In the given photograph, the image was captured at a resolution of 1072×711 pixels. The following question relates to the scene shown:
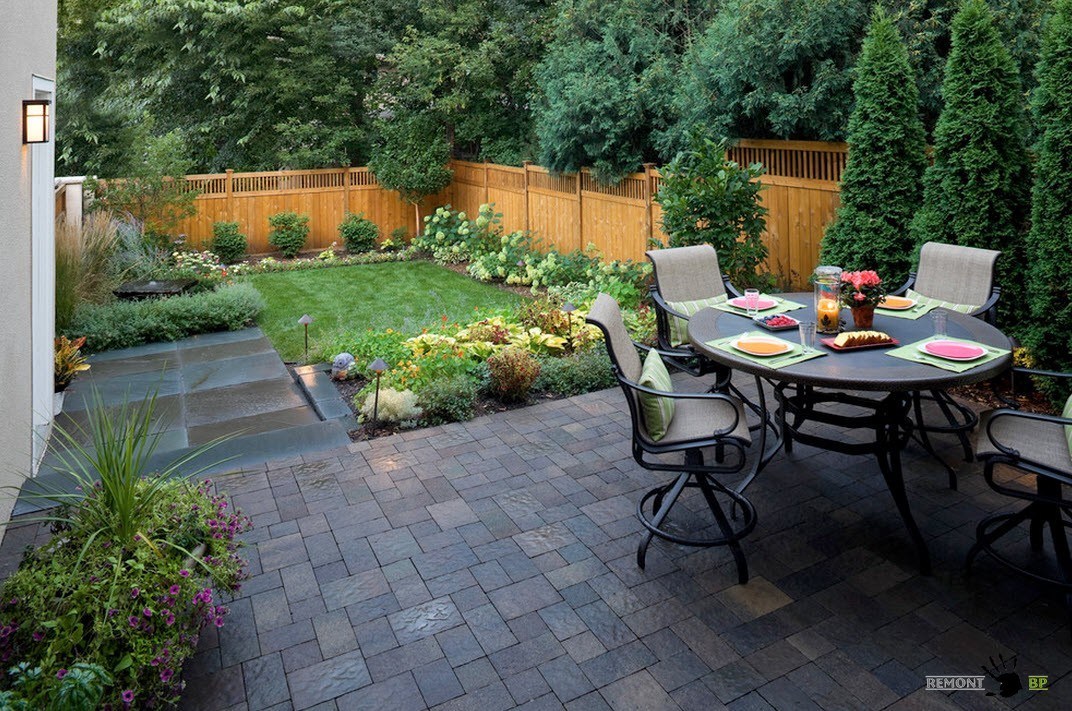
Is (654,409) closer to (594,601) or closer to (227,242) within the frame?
(594,601)

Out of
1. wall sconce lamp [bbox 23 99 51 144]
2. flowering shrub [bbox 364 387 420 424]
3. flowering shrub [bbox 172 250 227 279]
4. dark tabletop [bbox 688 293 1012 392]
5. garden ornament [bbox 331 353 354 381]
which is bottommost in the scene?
flowering shrub [bbox 364 387 420 424]

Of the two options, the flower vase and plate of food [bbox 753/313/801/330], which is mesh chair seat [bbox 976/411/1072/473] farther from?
plate of food [bbox 753/313/801/330]

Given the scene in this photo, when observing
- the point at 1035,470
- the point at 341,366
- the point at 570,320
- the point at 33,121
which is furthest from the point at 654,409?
the point at 33,121

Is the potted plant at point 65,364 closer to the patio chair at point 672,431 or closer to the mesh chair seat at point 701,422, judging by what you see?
the patio chair at point 672,431

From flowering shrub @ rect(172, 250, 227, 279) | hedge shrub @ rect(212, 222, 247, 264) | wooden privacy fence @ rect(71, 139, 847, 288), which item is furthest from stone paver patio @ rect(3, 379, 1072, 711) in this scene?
hedge shrub @ rect(212, 222, 247, 264)

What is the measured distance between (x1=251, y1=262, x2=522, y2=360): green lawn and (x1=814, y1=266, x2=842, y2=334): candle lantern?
365 cm

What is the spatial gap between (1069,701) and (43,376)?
5.50 meters

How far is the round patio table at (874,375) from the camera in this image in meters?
3.05

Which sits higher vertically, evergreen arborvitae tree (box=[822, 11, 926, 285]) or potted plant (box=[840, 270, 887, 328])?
evergreen arborvitae tree (box=[822, 11, 926, 285])

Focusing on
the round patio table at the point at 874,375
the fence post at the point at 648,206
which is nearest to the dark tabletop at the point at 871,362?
the round patio table at the point at 874,375

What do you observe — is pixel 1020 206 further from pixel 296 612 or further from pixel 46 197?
pixel 46 197

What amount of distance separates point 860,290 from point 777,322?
426 millimetres

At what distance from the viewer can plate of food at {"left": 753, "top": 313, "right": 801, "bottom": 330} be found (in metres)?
3.80

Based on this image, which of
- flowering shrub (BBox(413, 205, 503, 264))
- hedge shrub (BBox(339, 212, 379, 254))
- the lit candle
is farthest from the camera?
hedge shrub (BBox(339, 212, 379, 254))
